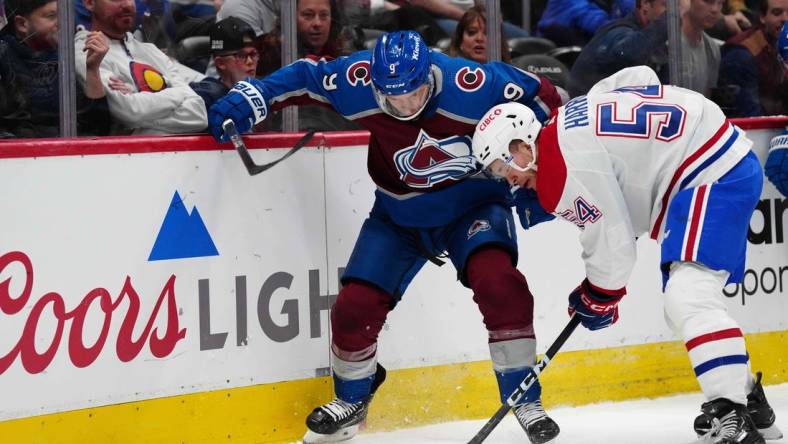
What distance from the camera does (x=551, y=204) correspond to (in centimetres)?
321

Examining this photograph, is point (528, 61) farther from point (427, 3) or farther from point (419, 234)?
point (419, 234)

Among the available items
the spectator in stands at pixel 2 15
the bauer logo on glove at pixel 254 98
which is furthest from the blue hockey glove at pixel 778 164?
the spectator in stands at pixel 2 15

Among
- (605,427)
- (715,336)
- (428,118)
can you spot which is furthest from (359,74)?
(605,427)

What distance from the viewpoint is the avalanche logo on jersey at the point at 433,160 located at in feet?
11.6

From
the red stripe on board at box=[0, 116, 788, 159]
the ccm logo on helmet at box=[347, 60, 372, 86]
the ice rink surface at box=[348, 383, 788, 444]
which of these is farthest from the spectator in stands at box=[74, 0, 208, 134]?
the ice rink surface at box=[348, 383, 788, 444]

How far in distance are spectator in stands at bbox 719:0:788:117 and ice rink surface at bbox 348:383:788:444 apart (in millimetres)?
1212

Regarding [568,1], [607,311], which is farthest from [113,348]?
[568,1]

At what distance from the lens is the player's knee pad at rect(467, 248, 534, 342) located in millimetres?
3484

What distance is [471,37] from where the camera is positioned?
4.35 m

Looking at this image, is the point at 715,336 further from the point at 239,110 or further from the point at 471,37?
the point at 471,37

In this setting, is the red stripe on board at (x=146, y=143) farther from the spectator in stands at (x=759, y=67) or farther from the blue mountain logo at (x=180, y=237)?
the spectator in stands at (x=759, y=67)

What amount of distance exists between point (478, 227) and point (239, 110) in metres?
0.74

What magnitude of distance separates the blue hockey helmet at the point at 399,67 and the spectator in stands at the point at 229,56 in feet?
1.98

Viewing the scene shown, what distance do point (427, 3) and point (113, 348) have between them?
1645 millimetres
